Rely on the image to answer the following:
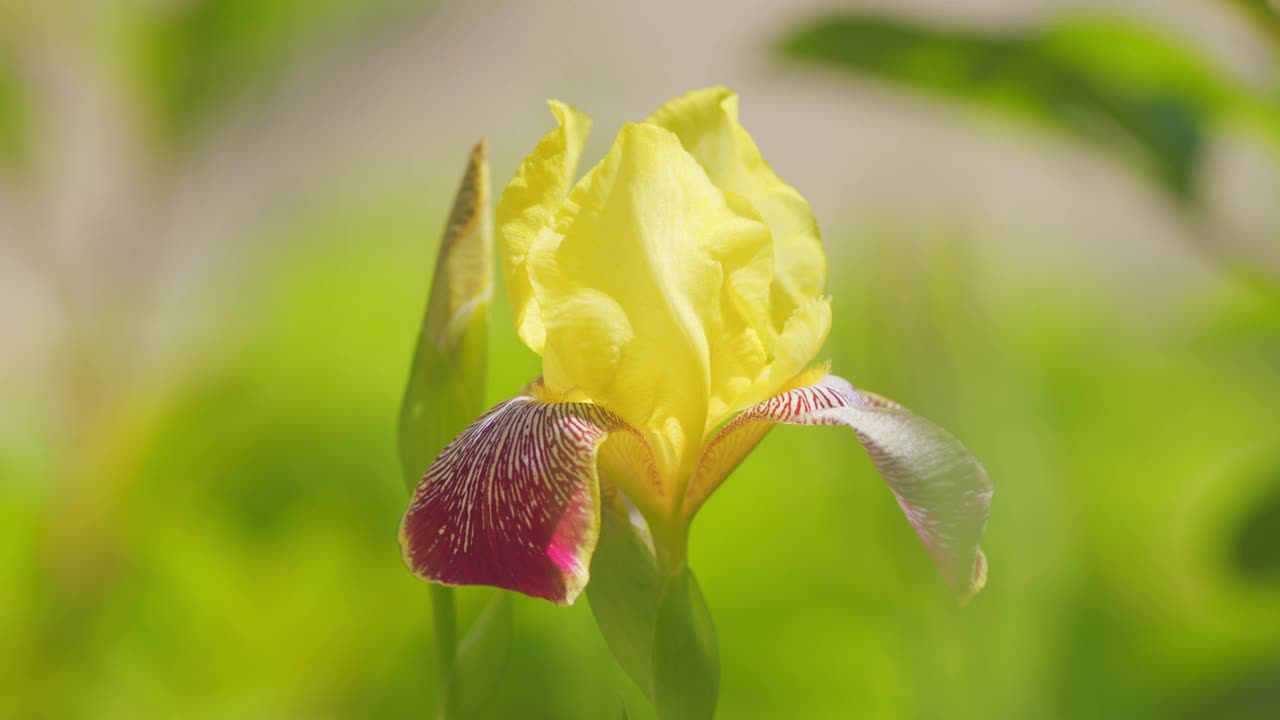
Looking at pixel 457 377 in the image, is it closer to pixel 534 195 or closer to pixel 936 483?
pixel 534 195

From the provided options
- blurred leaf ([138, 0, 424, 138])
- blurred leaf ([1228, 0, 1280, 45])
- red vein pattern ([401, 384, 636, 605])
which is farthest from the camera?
blurred leaf ([138, 0, 424, 138])

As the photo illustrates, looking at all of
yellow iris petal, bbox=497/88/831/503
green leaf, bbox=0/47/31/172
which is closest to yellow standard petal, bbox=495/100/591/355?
yellow iris petal, bbox=497/88/831/503

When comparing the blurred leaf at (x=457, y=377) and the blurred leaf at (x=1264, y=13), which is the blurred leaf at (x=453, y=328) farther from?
the blurred leaf at (x=1264, y=13)

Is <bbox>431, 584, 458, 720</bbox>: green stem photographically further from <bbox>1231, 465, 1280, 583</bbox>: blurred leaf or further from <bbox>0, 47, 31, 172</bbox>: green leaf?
<bbox>0, 47, 31, 172</bbox>: green leaf

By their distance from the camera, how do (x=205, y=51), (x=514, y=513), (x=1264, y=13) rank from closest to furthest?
(x=514, y=513)
(x=1264, y=13)
(x=205, y=51)

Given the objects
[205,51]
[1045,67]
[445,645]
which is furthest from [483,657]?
[205,51]

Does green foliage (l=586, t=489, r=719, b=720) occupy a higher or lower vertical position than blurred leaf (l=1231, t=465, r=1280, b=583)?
higher
